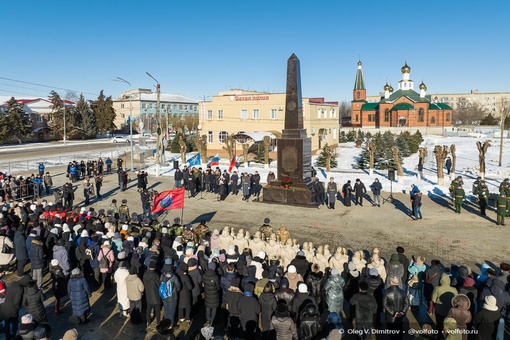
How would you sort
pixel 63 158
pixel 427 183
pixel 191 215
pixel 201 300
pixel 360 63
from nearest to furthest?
pixel 201 300 < pixel 191 215 < pixel 427 183 < pixel 63 158 < pixel 360 63

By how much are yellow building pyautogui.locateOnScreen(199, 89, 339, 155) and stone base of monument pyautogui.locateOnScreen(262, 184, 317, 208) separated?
2334cm

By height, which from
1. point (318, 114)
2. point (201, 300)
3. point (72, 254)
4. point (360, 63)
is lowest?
point (201, 300)

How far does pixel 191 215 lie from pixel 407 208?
32.4 ft

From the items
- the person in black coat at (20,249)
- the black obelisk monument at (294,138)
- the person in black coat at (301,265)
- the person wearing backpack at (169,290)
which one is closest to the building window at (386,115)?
the black obelisk monument at (294,138)

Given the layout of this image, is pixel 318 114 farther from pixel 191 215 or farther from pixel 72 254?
pixel 72 254

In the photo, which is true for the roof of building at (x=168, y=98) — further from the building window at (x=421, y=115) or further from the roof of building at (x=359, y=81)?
the building window at (x=421, y=115)

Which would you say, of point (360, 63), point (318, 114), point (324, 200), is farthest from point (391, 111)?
point (324, 200)

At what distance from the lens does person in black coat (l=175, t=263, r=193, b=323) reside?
776 centimetres

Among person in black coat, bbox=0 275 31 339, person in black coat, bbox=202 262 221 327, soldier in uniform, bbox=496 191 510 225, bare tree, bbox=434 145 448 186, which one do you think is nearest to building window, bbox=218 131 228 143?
bare tree, bbox=434 145 448 186

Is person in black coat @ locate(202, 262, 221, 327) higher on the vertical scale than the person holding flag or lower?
lower

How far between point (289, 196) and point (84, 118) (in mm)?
63872

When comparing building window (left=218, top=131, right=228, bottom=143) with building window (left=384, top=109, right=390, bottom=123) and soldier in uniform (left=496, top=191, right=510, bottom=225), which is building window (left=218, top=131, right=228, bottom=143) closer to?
soldier in uniform (left=496, top=191, right=510, bottom=225)

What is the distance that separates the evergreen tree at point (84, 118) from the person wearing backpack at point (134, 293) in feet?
231

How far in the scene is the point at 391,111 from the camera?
80.4 meters
